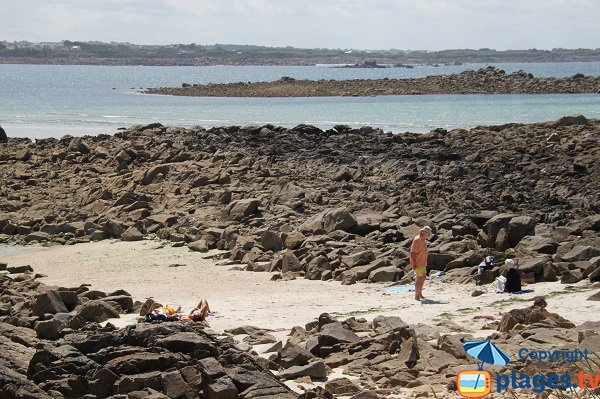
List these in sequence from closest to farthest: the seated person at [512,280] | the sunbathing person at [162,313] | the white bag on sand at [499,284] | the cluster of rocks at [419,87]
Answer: the sunbathing person at [162,313], the seated person at [512,280], the white bag on sand at [499,284], the cluster of rocks at [419,87]

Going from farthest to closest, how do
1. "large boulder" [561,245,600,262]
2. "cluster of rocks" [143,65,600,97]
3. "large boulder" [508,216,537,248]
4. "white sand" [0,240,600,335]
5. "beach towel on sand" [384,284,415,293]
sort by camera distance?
"cluster of rocks" [143,65,600,97], "large boulder" [508,216,537,248], "large boulder" [561,245,600,262], "beach towel on sand" [384,284,415,293], "white sand" [0,240,600,335]

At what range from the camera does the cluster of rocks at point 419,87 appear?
80.5 meters

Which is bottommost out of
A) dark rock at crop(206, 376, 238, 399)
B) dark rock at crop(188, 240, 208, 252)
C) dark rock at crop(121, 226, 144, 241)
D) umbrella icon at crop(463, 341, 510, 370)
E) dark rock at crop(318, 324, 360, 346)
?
dark rock at crop(121, 226, 144, 241)

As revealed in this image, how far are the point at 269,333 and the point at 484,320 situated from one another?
2.62m

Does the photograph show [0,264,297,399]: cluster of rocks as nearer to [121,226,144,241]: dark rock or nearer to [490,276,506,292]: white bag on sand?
[490,276,506,292]: white bag on sand

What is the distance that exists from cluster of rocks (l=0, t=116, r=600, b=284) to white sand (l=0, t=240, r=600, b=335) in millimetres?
586

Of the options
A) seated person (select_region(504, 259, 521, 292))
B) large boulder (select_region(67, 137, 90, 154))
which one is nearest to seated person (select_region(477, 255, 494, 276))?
seated person (select_region(504, 259, 521, 292))

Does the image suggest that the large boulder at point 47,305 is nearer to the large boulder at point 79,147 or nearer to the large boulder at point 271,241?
the large boulder at point 271,241

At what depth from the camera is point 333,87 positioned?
3438 inches

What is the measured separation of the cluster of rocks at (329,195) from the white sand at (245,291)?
586 millimetres

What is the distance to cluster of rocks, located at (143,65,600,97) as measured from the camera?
8050 cm

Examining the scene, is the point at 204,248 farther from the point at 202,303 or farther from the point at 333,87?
the point at 333,87

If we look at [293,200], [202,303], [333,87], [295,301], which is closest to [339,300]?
[295,301]

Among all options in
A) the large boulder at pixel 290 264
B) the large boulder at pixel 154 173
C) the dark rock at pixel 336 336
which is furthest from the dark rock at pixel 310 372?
the large boulder at pixel 154 173
